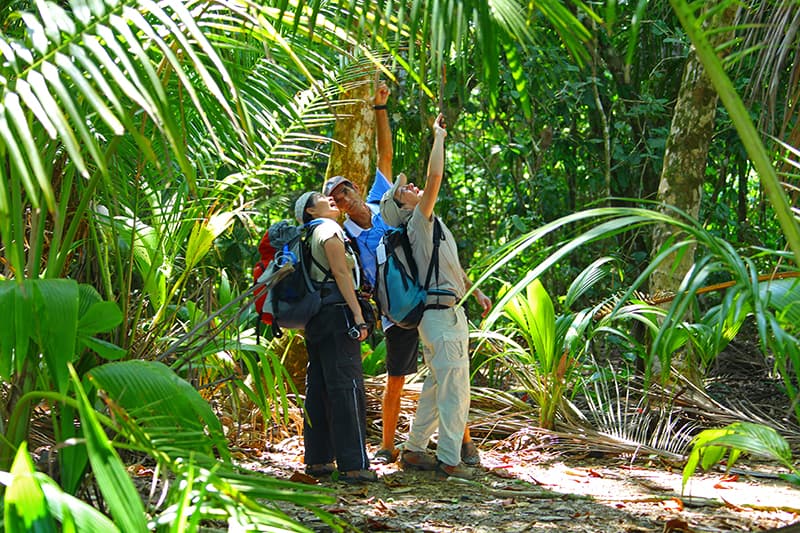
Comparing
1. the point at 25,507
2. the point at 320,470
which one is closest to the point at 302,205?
the point at 320,470

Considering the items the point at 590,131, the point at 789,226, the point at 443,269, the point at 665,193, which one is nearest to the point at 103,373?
the point at 789,226

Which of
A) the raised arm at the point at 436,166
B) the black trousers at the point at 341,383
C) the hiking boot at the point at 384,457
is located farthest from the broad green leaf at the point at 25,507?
the hiking boot at the point at 384,457

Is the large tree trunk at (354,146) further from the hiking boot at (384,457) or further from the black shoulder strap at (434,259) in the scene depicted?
the hiking boot at (384,457)

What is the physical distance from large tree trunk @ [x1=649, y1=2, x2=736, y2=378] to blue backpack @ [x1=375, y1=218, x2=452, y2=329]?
2077 mm

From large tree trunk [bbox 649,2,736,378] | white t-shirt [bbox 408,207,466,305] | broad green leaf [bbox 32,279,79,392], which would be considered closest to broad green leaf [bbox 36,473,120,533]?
broad green leaf [bbox 32,279,79,392]

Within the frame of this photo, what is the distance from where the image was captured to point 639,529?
145 inches

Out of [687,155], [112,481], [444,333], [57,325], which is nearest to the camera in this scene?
[112,481]

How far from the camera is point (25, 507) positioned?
6.30 ft

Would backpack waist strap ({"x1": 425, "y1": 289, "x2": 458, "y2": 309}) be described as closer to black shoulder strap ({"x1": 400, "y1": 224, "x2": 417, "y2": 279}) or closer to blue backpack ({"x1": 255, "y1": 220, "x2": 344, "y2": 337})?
black shoulder strap ({"x1": 400, "y1": 224, "x2": 417, "y2": 279})

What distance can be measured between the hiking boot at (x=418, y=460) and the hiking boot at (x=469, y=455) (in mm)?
196

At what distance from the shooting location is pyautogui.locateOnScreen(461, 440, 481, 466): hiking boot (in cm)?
509

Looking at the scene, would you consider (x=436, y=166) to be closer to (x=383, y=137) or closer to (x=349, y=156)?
(x=383, y=137)

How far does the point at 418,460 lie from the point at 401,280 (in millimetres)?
966

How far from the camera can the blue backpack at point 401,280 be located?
4660 millimetres
